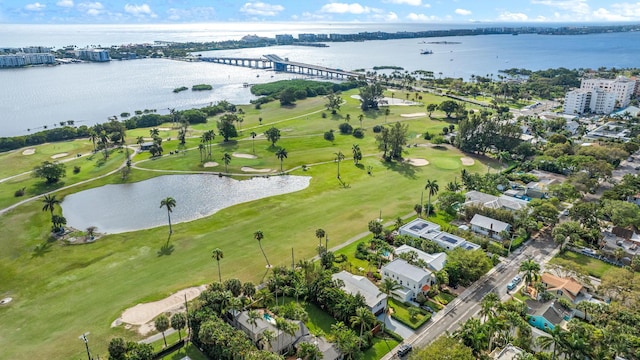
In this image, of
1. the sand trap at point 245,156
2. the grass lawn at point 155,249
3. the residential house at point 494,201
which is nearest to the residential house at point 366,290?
the grass lawn at point 155,249

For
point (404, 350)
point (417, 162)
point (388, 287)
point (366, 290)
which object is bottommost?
point (404, 350)

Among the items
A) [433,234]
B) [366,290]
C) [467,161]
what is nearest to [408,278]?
[366,290]

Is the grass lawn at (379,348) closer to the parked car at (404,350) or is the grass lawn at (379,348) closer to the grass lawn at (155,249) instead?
the parked car at (404,350)

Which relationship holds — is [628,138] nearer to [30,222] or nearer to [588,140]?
[588,140]

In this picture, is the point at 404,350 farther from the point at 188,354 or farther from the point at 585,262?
the point at 585,262

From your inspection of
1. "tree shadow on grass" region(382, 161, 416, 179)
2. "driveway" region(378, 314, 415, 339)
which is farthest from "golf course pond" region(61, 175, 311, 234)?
"driveway" region(378, 314, 415, 339)
